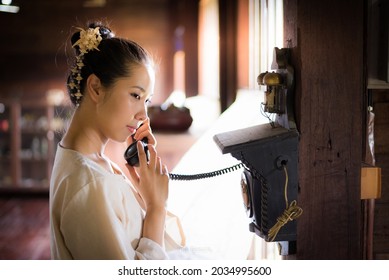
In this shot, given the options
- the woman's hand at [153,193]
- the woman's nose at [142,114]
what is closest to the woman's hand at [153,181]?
the woman's hand at [153,193]

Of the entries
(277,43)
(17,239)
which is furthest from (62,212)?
(17,239)

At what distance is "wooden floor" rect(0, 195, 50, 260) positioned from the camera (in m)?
3.12

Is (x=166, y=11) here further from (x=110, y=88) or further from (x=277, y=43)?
(x=110, y=88)

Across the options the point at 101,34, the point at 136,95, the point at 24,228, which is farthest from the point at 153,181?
the point at 24,228

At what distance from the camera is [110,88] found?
135 centimetres

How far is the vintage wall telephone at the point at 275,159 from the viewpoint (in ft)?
4.15

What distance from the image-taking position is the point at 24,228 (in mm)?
3688

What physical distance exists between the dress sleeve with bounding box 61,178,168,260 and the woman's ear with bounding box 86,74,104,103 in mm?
263

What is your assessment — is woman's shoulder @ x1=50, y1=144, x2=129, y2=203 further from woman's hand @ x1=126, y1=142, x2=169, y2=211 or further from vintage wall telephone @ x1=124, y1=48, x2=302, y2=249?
vintage wall telephone @ x1=124, y1=48, x2=302, y2=249

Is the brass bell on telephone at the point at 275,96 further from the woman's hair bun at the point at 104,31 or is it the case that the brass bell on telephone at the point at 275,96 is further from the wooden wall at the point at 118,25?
the wooden wall at the point at 118,25

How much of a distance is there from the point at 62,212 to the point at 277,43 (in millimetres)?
895

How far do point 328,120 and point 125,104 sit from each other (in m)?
0.58

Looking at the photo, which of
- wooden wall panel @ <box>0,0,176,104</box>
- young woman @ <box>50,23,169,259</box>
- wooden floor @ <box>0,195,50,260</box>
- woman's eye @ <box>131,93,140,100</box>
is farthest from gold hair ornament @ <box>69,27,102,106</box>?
wooden floor @ <box>0,195,50,260</box>

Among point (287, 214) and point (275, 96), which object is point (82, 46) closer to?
point (275, 96)
